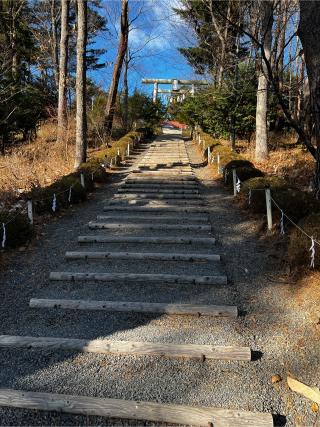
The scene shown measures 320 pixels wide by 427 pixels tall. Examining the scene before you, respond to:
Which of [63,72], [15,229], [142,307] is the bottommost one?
[142,307]

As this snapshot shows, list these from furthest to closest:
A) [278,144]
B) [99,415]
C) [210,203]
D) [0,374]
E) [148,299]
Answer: [278,144] < [210,203] < [148,299] < [0,374] < [99,415]

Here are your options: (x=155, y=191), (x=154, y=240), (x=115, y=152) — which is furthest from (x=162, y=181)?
(x=154, y=240)

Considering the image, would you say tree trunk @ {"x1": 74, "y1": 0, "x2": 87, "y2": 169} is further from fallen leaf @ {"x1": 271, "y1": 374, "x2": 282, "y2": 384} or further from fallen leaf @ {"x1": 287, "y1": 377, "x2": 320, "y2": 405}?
fallen leaf @ {"x1": 287, "y1": 377, "x2": 320, "y2": 405}

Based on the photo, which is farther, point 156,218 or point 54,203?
point 54,203

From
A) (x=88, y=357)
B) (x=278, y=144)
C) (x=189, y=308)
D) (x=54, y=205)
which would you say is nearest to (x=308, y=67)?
(x=189, y=308)

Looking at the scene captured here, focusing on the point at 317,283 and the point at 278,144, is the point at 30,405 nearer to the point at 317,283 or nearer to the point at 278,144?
the point at 317,283

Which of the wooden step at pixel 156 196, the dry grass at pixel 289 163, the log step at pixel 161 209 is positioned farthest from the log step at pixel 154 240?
the dry grass at pixel 289 163

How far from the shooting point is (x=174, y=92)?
41094 mm

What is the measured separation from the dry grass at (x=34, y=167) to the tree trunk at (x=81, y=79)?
89 centimetres

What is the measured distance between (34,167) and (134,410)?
1022cm

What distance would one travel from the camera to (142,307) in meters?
4.25

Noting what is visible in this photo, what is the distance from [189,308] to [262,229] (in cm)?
295

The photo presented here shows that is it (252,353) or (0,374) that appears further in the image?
(252,353)

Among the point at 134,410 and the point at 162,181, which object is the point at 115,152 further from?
the point at 134,410
